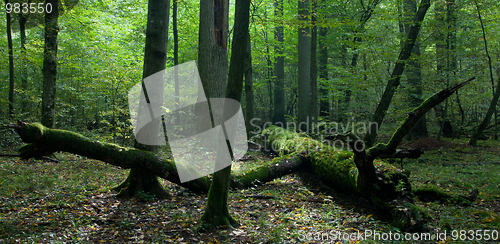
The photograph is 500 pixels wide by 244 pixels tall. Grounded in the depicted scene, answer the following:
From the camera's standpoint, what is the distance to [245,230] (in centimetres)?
403

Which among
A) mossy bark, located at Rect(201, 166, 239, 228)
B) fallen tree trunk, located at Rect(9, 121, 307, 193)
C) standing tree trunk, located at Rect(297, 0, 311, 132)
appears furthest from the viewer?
standing tree trunk, located at Rect(297, 0, 311, 132)

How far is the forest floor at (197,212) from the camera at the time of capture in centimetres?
379

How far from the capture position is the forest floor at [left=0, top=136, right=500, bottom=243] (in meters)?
3.79

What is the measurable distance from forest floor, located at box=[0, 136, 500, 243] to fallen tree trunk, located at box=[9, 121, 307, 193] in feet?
0.93

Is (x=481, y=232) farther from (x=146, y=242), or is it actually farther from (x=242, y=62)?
(x=146, y=242)

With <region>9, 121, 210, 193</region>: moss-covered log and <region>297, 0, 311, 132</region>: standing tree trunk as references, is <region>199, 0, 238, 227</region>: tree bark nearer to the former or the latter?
<region>9, 121, 210, 193</region>: moss-covered log

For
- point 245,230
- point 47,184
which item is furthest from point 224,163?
point 47,184

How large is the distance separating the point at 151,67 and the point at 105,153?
1844mm

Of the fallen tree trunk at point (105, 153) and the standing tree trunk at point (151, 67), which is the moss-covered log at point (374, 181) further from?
the standing tree trunk at point (151, 67)

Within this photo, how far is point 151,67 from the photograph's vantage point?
527cm

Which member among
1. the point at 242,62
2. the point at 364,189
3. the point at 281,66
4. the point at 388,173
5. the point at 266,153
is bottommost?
the point at 266,153

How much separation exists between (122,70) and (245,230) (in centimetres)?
863
